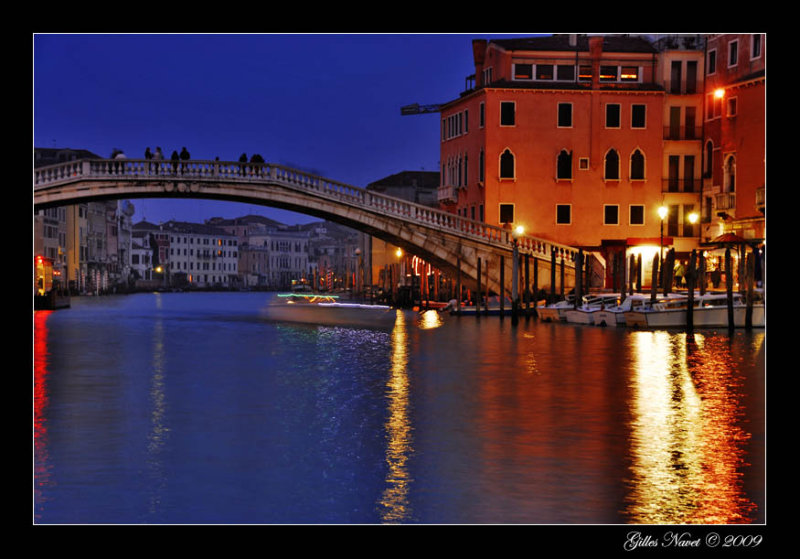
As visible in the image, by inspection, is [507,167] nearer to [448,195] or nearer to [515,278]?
[448,195]

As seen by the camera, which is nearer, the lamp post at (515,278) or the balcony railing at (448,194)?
the lamp post at (515,278)

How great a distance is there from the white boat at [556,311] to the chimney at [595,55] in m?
7.15

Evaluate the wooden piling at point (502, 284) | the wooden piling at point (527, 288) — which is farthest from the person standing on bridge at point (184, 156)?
the wooden piling at point (527, 288)

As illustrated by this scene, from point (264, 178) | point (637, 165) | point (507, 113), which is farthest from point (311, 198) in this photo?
point (637, 165)

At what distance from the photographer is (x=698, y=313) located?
77.6ft

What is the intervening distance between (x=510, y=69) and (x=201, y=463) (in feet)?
80.9

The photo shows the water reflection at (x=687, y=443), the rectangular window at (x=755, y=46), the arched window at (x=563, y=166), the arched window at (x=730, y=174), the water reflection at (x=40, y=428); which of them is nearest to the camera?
the water reflection at (x=687, y=443)

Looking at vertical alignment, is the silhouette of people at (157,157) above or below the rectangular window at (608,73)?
Answer: below

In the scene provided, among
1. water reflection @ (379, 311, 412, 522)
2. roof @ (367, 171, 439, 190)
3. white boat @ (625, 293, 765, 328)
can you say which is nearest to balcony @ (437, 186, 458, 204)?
white boat @ (625, 293, 765, 328)

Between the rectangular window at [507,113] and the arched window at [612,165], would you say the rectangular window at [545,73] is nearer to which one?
the rectangular window at [507,113]

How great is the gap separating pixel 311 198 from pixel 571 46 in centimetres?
853

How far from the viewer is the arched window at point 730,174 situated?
2927cm

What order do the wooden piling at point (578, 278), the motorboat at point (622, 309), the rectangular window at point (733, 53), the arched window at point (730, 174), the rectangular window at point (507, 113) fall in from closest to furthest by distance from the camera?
the motorboat at point (622, 309), the wooden piling at point (578, 278), the rectangular window at point (733, 53), the arched window at point (730, 174), the rectangular window at point (507, 113)
